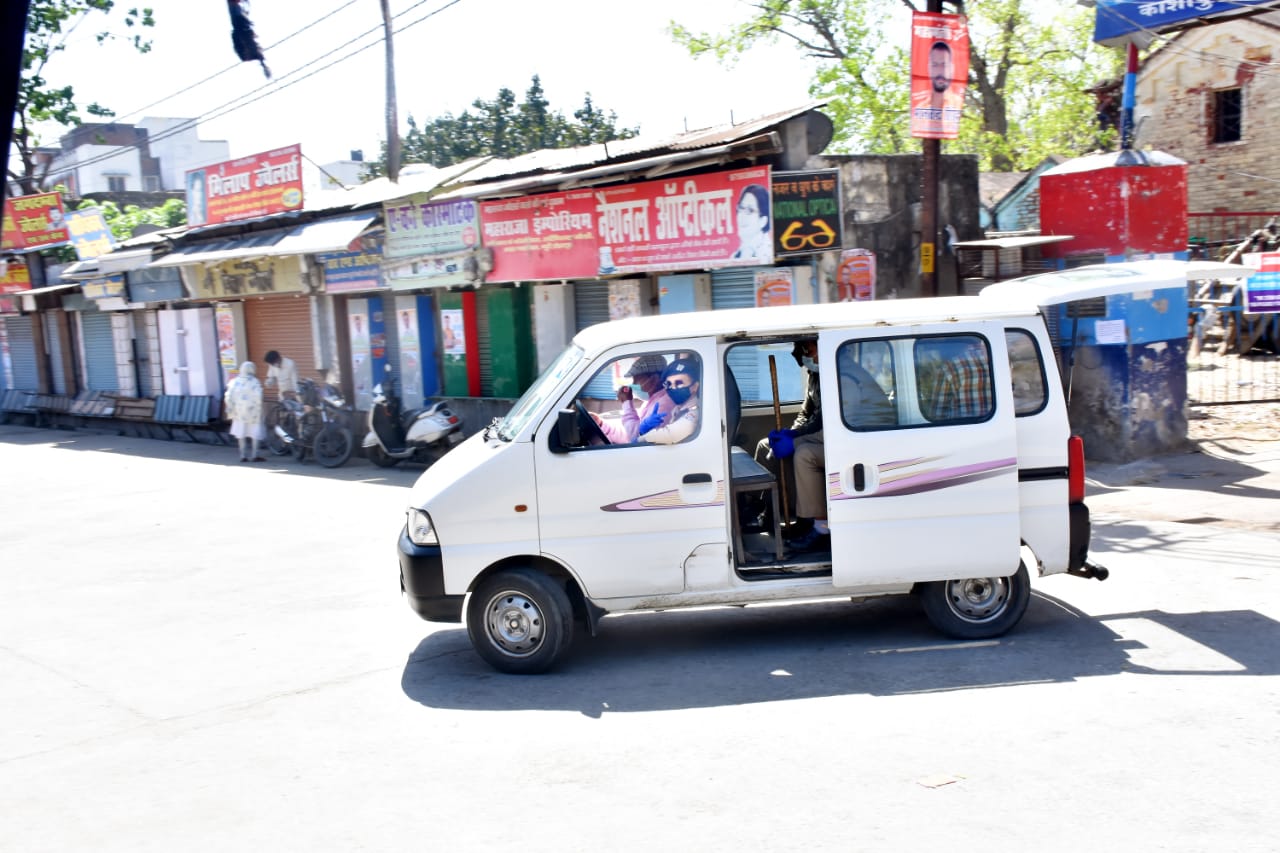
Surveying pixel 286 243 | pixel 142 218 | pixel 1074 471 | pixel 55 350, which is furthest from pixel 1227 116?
pixel 142 218

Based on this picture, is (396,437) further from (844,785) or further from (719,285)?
(844,785)

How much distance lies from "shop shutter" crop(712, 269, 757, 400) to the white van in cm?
633

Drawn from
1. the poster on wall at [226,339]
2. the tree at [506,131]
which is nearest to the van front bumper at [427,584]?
the poster on wall at [226,339]

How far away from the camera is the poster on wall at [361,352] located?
1983cm

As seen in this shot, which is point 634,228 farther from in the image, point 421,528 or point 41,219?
point 41,219

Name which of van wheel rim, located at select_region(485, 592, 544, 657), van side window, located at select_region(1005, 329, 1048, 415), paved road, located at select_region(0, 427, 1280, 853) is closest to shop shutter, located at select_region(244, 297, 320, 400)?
paved road, located at select_region(0, 427, 1280, 853)

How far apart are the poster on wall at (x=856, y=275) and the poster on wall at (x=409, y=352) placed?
8.18 metres

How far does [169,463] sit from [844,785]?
17021 millimetres

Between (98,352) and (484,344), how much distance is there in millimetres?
15053

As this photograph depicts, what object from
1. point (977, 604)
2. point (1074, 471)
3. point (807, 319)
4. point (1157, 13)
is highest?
point (1157, 13)

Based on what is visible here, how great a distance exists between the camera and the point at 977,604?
668 cm

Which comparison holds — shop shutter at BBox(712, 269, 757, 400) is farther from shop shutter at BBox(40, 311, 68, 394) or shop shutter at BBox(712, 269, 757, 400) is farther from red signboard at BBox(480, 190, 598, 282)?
shop shutter at BBox(40, 311, 68, 394)

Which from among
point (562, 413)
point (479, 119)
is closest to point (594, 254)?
point (562, 413)

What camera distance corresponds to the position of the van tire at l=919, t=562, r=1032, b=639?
21.8 feet
